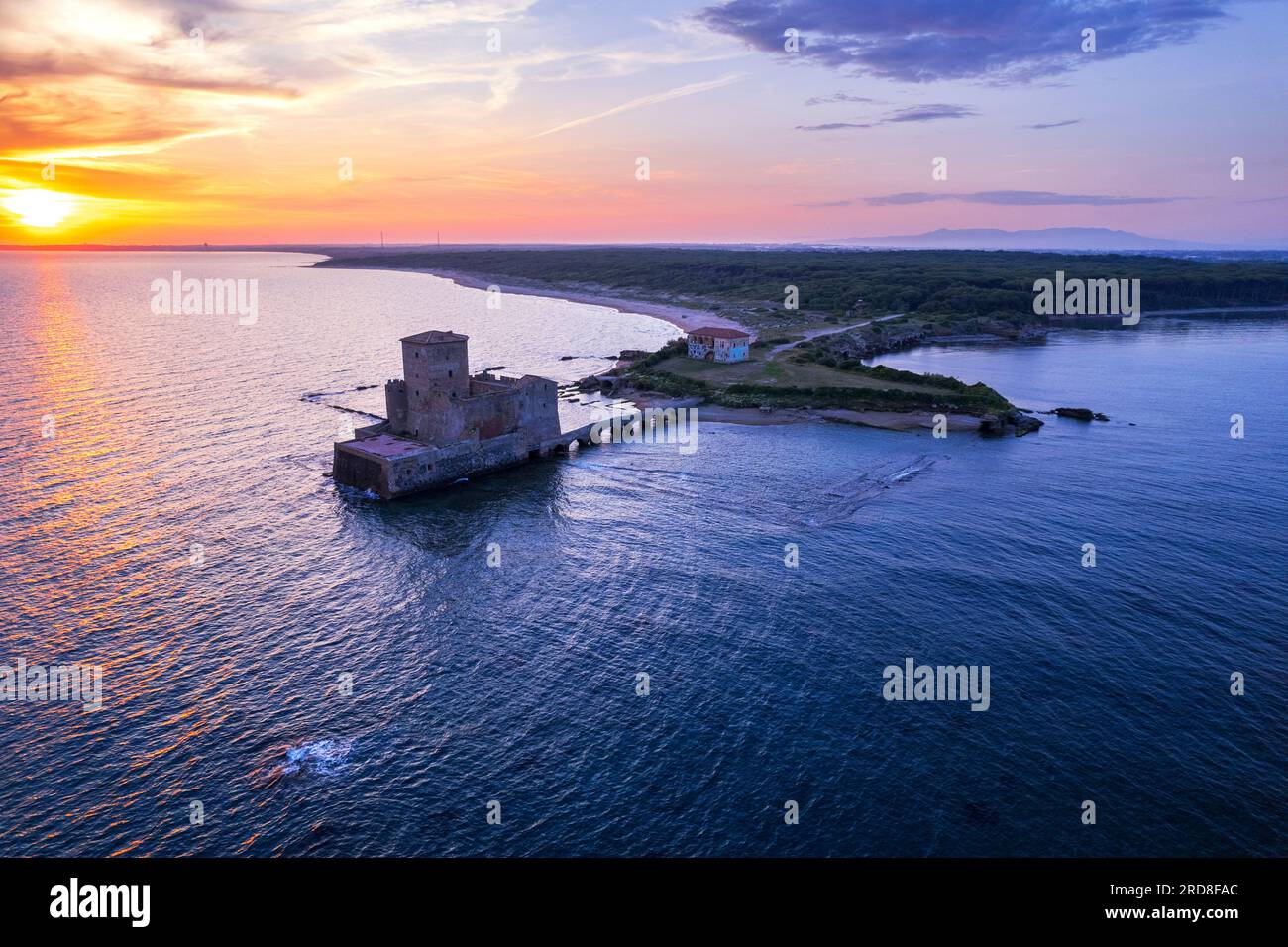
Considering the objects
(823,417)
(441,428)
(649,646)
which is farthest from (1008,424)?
(649,646)

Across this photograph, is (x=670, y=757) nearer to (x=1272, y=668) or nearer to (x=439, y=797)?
(x=439, y=797)

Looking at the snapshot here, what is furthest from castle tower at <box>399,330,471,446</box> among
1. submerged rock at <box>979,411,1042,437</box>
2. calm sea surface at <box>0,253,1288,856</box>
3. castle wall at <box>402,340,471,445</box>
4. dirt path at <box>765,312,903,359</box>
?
dirt path at <box>765,312,903,359</box>

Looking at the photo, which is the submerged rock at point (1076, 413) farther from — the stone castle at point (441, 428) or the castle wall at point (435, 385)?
the castle wall at point (435, 385)

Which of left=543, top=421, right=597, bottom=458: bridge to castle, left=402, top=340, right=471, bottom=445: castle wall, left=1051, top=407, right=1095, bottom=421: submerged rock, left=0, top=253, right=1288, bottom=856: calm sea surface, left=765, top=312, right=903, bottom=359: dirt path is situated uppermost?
left=765, top=312, right=903, bottom=359: dirt path

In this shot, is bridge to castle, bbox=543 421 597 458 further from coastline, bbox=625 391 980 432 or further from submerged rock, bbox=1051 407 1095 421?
submerged rock, bbox=1051 407 1095 421

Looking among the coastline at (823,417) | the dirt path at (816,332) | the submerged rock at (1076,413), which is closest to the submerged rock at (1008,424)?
the coastline at (823,417)

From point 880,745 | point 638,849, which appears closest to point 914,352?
point 880,745
